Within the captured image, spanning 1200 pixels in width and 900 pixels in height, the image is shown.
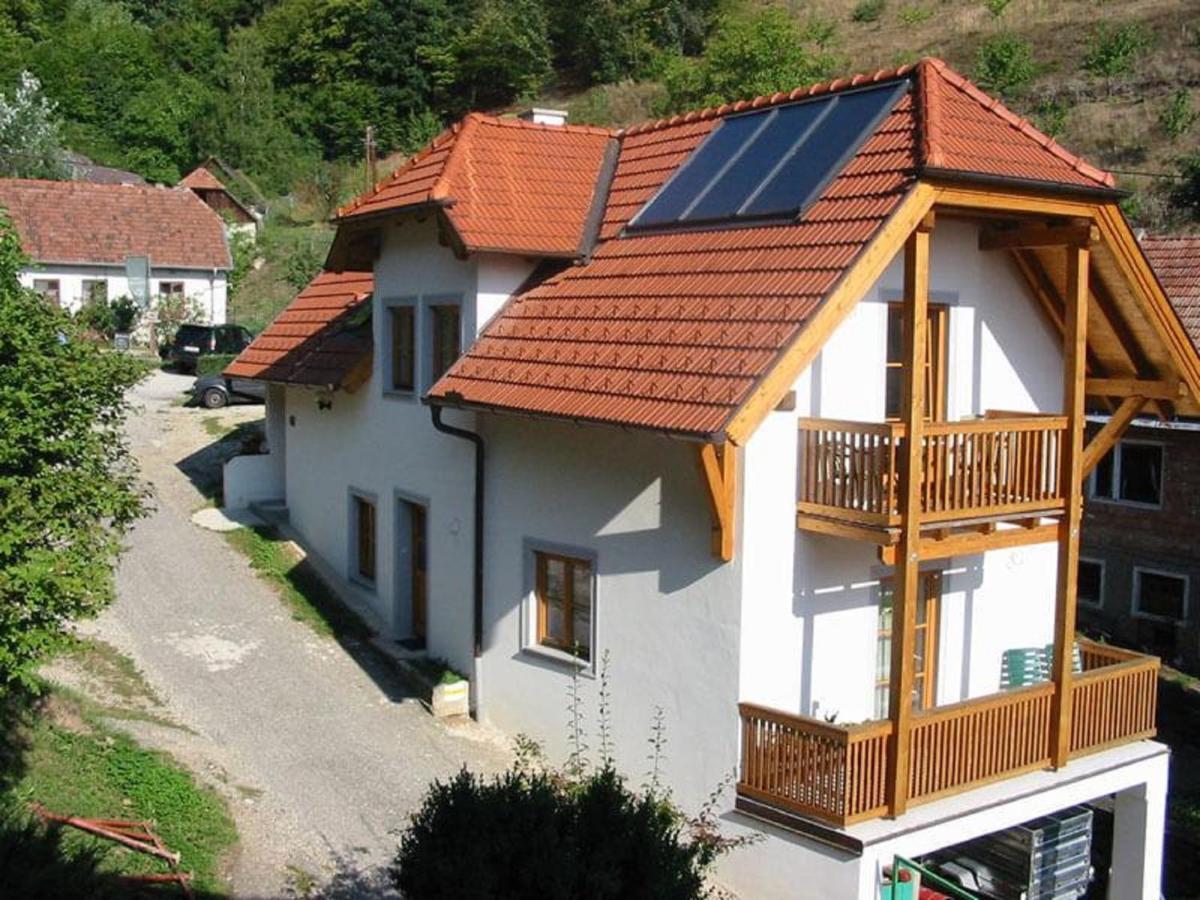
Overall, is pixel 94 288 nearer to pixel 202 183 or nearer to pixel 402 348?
pixel 202 183

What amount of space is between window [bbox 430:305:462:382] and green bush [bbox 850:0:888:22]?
205 ft

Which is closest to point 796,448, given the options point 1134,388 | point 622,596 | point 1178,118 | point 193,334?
point 622,596

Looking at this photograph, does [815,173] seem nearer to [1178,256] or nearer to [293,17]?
[1178,256]

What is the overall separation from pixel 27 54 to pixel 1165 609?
69.0 m

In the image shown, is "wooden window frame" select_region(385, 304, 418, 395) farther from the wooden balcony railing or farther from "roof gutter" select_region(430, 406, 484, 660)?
the wooden balcony railing

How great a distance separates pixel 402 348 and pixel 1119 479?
45.8ft

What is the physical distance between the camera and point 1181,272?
882 inches

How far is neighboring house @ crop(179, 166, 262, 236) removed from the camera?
172 feet

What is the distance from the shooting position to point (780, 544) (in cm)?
1144

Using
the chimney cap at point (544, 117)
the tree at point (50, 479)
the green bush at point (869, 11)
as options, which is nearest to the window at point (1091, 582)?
the chimney cap at point (544, 117)

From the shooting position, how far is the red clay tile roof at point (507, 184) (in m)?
14.1

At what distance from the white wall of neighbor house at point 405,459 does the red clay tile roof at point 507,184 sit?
48 cm

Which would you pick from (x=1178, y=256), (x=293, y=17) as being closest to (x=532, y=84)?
(x=293, y=17)

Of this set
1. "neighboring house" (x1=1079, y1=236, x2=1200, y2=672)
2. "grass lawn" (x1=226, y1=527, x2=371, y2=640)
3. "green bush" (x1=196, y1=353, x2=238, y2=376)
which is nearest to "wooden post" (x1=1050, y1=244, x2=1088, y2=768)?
"grass lawn" (x1=226, y1=527, x2=371, y2=640)
